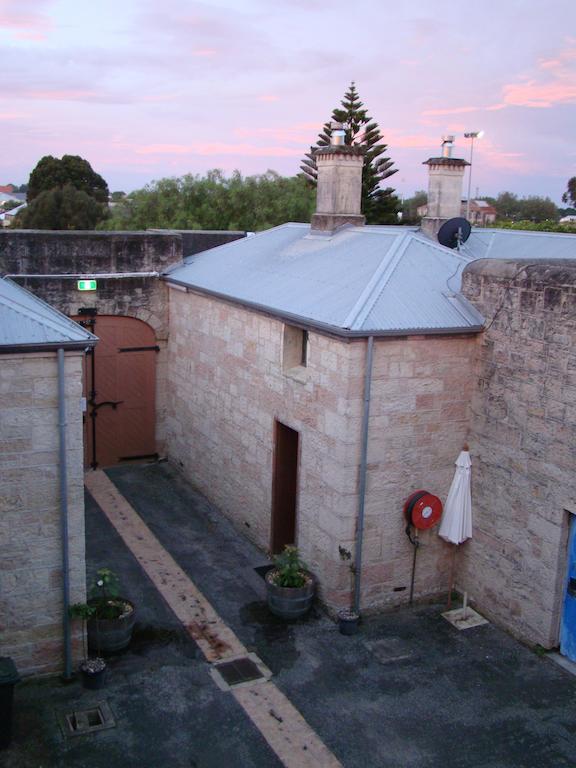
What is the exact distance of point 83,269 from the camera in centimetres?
1545

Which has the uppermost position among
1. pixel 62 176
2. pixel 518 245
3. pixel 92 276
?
pixel 62 176

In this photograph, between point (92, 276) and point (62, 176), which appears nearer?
point (92, 276)

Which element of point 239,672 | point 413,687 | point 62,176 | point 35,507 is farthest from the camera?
point 62,176

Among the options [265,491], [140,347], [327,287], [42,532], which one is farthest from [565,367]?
[140,347]

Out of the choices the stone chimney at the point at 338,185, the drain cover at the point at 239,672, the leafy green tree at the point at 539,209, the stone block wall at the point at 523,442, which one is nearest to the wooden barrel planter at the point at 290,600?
the drain cover at the point at 239,672

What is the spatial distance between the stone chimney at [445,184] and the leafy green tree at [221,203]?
2196 cm

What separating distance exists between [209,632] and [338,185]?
25.6ft

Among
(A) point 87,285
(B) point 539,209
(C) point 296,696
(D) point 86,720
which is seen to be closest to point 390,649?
(C) point 296,696

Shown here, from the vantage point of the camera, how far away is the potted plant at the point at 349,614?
10258 millimetres

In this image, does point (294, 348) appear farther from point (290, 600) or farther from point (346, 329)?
point (290, 600)

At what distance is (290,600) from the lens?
10523 mm

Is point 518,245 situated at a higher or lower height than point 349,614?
higher

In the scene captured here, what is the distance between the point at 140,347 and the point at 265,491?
5.08m

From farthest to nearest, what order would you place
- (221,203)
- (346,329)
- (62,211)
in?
(62,211) → (221,203) → (346,329)
